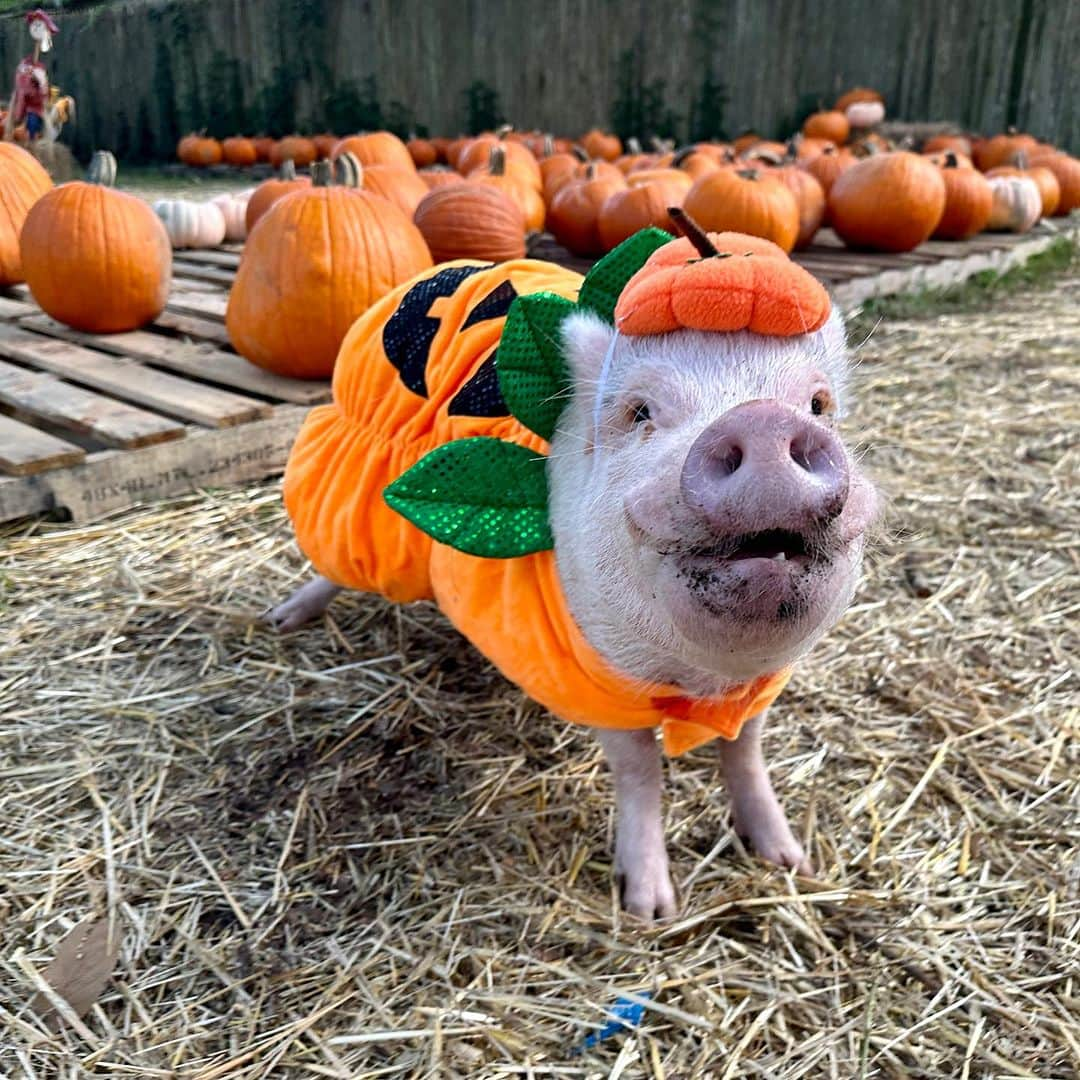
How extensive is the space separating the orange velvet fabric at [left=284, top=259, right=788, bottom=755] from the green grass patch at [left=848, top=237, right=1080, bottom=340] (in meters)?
3.51

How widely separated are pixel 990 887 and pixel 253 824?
4.34ft

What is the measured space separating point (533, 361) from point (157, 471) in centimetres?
199

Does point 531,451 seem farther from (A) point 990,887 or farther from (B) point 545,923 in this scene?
(A) point 990,887

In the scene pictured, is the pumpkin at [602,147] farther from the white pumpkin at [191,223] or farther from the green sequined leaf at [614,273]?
the green sequined leaf at [614,273]

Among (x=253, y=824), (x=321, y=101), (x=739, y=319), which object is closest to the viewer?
(x=739, y=319)

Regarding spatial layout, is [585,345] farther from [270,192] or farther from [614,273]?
[270,192]

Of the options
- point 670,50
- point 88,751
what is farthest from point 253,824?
point 670,50

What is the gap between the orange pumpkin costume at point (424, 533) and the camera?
1.62 m

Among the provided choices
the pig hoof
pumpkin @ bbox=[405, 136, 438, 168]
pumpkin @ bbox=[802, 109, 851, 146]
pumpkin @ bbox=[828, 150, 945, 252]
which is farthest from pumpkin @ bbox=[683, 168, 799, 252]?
pumpkin @ bbox=[405, 136, 438, 168]

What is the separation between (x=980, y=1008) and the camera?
5.06 feet

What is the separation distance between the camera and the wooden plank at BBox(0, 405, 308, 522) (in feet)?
9.68

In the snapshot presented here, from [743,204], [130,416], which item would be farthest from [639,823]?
[743,204]

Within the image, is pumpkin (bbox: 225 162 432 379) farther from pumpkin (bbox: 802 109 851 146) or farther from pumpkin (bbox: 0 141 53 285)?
pumpkin (bbox: 802 109 851 146)

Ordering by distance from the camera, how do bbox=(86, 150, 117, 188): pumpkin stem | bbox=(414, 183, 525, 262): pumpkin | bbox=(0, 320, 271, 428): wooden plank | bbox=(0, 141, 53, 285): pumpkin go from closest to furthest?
bbox=(0, 320, 271, 428): wooden plank
bbox=(86, 150, 117, 188): pumpkin stem
bbox=(414, 183, 525, 262): pumpkin
bbox=(0, 141, 53, 285): pumpkin
